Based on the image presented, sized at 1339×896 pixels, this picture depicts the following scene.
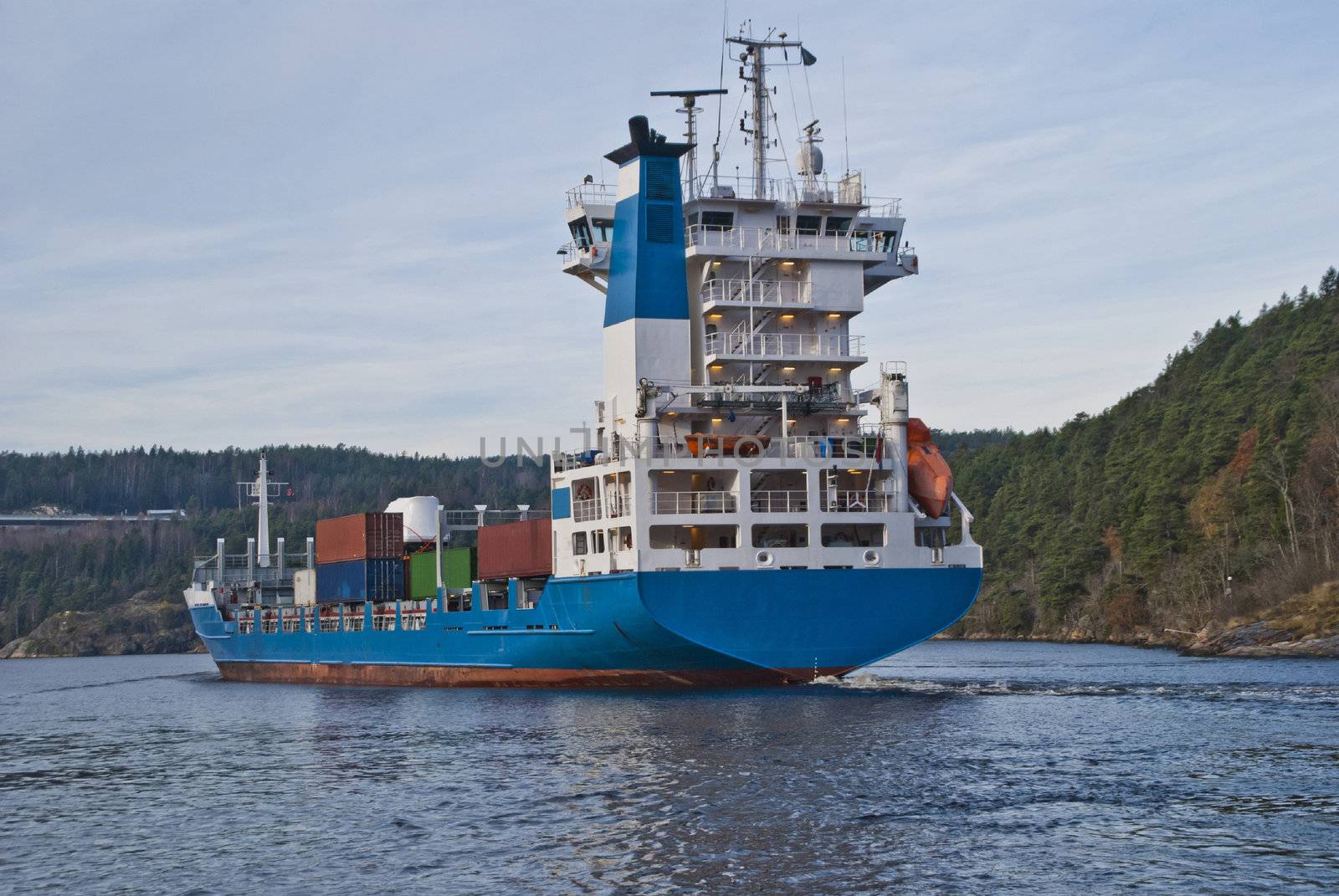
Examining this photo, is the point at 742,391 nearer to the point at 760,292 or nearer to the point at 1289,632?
the point at 760,292

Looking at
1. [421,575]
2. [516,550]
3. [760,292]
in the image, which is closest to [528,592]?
[516,550]

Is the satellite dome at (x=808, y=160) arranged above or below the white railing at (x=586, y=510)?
above

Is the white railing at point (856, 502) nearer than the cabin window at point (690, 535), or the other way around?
the white railing at point (856, 502)

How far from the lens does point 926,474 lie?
1629 inches

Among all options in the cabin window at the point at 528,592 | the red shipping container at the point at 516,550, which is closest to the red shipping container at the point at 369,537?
the red shipping container at the point at 516,550

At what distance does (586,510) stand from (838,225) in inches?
466

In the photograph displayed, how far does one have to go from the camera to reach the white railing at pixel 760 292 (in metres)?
43.2

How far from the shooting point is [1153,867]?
18828 millimetres

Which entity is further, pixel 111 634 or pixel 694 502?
pixel 111 634

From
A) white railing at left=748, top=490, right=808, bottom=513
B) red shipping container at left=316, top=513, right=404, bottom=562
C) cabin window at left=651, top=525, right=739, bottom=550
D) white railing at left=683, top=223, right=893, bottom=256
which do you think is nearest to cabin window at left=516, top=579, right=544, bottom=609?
cabin window at left=651, top=525, right=739, bottom=550

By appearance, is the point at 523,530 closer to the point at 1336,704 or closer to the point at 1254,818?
the point at 1336,704

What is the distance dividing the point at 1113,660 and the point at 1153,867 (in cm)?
4270

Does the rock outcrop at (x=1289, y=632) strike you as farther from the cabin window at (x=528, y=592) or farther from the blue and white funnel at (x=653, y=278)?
the cabin window at (x=528, y=592)

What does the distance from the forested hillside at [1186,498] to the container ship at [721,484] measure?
3313 centimetres
